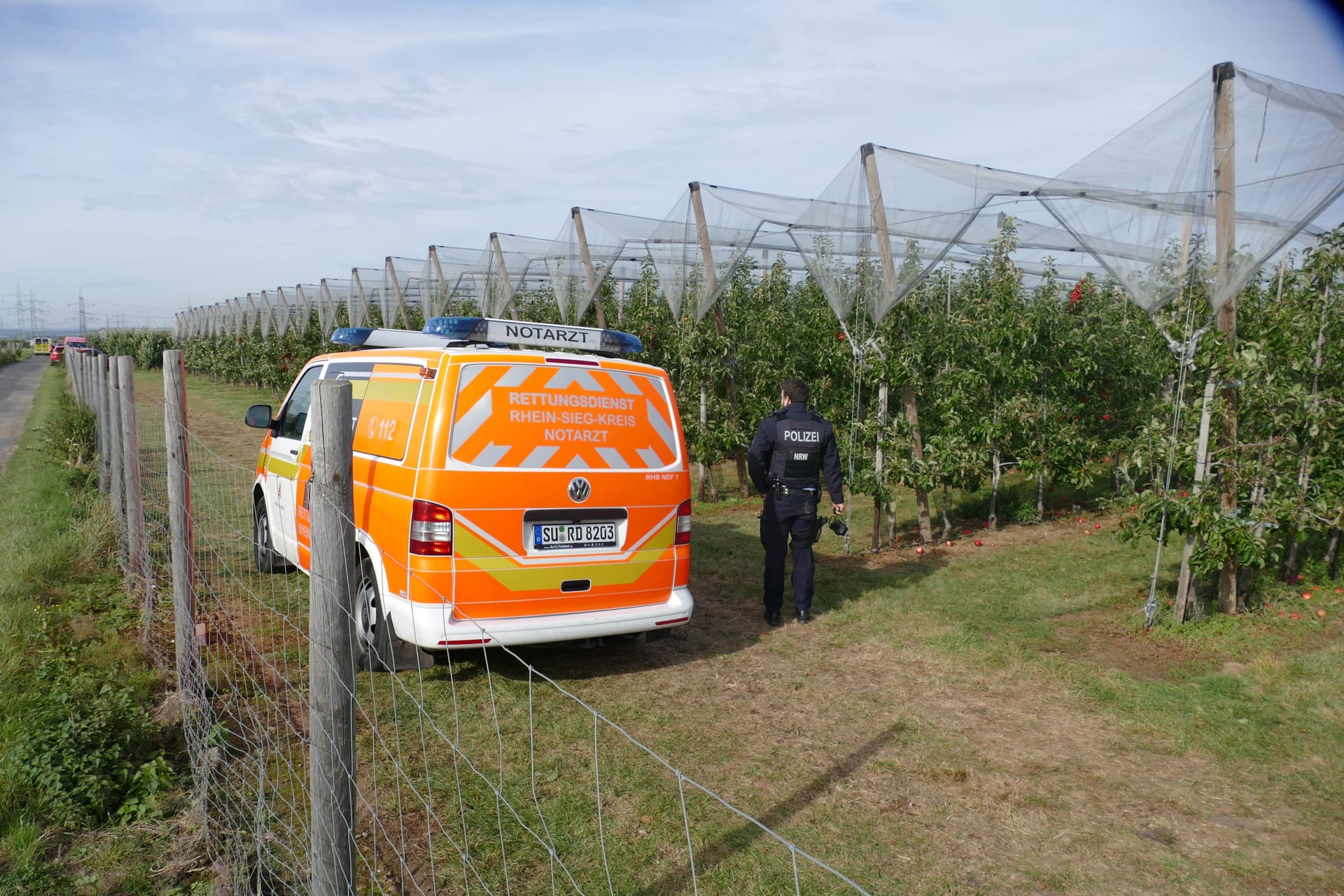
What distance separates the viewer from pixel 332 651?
87.0 inches

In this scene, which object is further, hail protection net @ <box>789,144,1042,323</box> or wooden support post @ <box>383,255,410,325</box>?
wooden support post @ <box>383,255,410,325</box>

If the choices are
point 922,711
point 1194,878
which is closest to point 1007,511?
point 922,711

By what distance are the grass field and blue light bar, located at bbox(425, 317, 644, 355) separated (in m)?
1.95

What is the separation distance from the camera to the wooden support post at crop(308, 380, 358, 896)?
7.30 ft

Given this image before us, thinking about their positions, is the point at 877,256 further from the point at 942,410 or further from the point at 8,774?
the point at 8,774

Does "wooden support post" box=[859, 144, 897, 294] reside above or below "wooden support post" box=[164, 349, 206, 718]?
above

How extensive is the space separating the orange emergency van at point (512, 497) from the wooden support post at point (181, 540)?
57 cm

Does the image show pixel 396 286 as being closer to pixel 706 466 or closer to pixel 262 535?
pixel 706 466

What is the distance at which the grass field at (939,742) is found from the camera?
332 centimetres

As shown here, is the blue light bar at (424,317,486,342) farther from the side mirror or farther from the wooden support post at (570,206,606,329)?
the wooden support post at (570,206,606,329)

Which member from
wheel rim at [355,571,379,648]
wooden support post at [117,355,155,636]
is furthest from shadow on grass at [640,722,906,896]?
wooden support post at [117,355,155,636]

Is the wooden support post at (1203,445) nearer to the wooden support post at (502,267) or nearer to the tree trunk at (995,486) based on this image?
the tree trunk at (995,486)

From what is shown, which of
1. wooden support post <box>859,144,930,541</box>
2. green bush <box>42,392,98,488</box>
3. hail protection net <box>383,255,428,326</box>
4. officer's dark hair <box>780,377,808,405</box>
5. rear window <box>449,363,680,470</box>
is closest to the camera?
rear window <box>449,363,680,470</box>

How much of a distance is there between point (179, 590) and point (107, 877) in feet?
4.26
